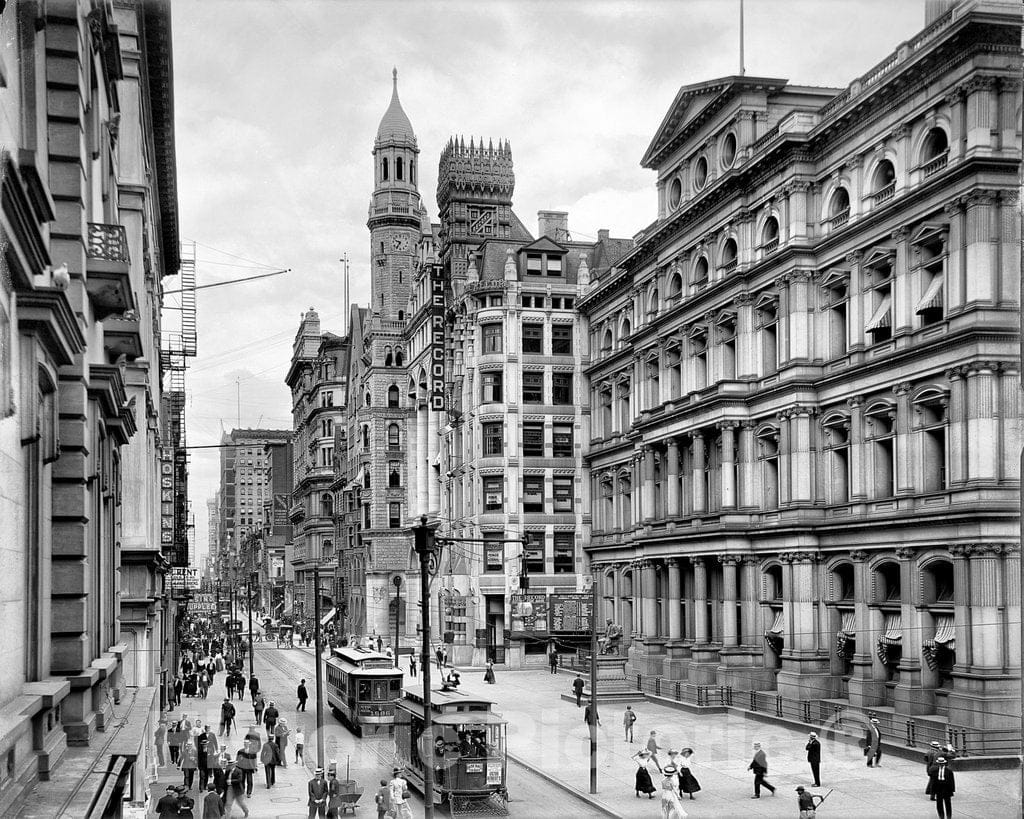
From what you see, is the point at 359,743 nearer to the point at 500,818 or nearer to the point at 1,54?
the point at 500,818

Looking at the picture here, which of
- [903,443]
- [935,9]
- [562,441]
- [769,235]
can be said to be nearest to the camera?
[935,9]

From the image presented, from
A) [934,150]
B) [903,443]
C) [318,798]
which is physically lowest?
[318,798]

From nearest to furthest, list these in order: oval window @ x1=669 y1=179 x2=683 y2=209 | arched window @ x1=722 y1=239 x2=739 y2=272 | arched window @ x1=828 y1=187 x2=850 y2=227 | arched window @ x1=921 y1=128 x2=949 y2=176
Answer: arched window @ x1=921 y1=128 x2=949 y2=176
arched window @ x1=828 y1=187 x2=850 y2=227
arched window @ x1=722 y1=239 x2=739 y2=272
oval window @ x1=669 y1=179 x2=683 y2=209

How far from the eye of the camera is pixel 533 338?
237 ft

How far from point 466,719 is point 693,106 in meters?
31.1

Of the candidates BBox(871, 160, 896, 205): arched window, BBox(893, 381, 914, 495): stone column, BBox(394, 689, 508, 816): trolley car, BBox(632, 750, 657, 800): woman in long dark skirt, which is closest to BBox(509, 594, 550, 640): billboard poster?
BBox(893, 381, 914, 495): stone column

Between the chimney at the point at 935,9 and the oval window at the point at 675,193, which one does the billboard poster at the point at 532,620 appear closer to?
the oval window at the point at 675,193

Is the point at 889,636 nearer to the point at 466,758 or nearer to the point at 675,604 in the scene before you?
the point at 675,604

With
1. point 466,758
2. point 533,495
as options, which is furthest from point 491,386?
point 466,758

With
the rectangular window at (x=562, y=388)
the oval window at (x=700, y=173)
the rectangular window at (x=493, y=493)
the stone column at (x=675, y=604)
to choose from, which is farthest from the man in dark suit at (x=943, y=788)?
the rectangular window at (x=562, y=388)

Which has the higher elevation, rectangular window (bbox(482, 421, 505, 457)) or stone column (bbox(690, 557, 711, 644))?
rectangular window (bbox(482, 421, 505, 457))

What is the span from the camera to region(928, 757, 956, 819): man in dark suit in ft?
86.3

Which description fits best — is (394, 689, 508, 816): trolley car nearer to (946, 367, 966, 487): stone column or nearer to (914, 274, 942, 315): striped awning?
(946, 367, 966, 487): stone column

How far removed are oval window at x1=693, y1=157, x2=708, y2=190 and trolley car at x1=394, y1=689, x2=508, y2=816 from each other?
93.4ft
